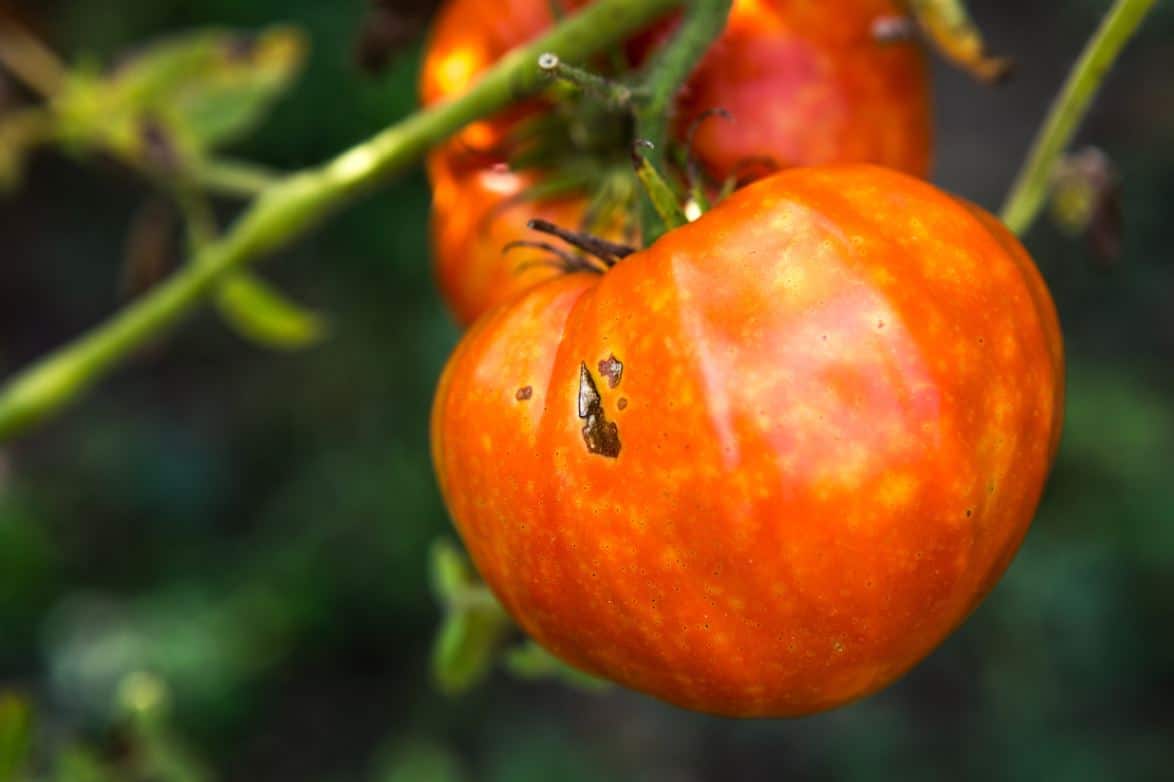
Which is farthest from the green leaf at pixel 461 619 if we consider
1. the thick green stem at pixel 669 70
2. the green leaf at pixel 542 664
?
the thick green stem at pixel 669 70

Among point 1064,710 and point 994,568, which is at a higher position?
point 994,568

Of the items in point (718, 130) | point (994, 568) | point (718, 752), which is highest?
point (718, 130)

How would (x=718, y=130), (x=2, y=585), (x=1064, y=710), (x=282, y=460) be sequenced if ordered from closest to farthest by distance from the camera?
(x=718, y=130) → (x=1064, y=710) → (x=2, y=585) → (x=282, y=460)

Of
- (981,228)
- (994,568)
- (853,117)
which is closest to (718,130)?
(853,117)

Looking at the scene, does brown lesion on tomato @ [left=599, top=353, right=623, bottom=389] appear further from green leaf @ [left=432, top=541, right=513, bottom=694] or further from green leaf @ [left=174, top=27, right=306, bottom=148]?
green leaf @ [left=174, top=27, right=306, bottom=148]

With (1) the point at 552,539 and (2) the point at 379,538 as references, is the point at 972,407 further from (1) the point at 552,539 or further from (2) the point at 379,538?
(2) the point at 379,538

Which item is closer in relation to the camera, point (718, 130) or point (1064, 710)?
point (718, 130)

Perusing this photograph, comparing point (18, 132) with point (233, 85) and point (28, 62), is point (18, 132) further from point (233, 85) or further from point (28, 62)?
point (233, 85)
